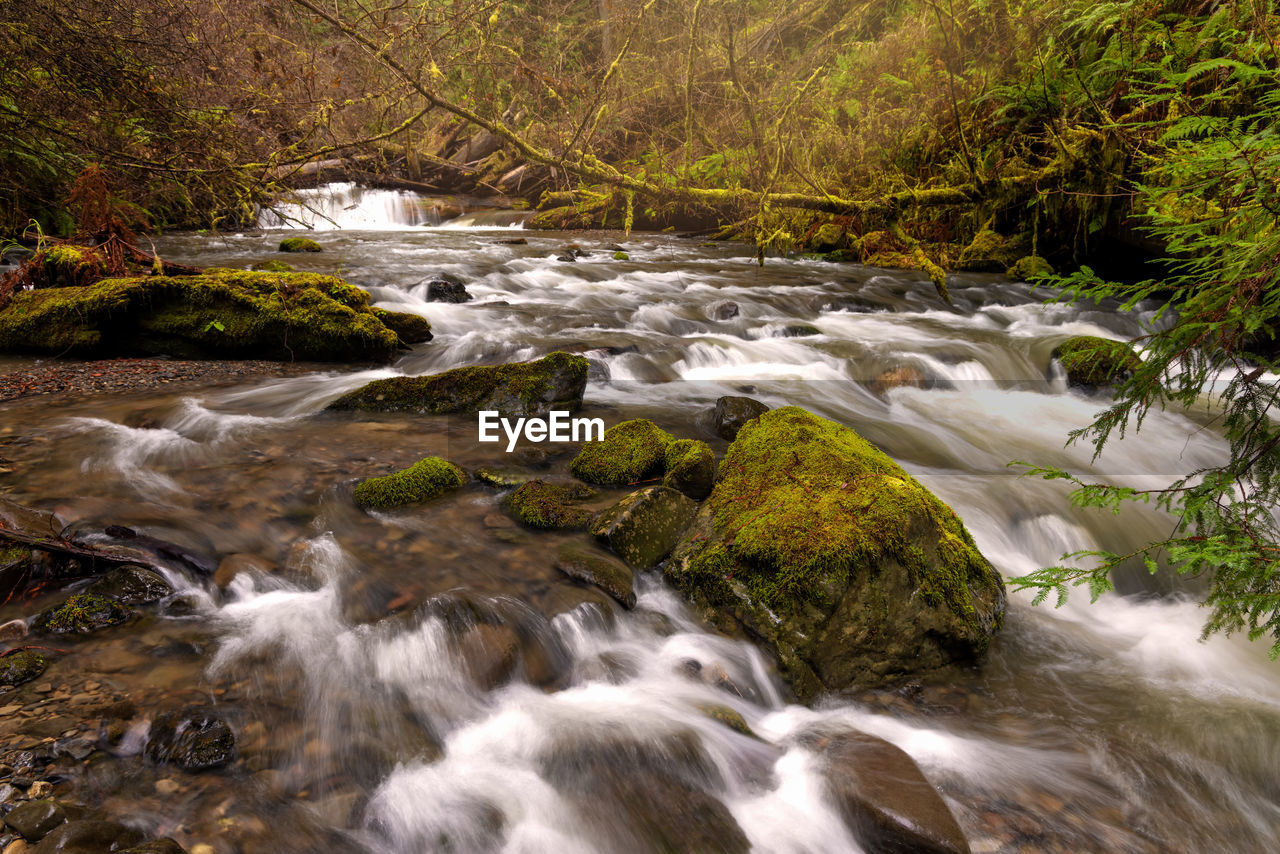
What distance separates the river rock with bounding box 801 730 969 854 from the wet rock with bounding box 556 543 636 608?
1224mm

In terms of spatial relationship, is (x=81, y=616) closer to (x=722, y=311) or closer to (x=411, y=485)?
(x=411, y=485)

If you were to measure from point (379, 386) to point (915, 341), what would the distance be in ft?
22.7

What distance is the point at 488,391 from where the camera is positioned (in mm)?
5656

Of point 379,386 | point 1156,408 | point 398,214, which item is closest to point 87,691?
point 379,386

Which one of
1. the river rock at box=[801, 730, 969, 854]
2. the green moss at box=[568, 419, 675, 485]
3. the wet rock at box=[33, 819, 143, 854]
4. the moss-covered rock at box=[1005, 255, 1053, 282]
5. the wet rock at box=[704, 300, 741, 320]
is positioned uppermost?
the moss-covered rock at box=[1005, 255, 1053, 282]

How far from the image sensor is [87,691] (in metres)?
2.36

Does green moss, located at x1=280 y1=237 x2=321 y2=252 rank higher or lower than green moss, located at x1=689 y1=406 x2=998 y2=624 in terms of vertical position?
higher

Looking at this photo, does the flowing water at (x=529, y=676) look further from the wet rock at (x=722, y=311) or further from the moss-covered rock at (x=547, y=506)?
the wet rock at (x=722, y=311)

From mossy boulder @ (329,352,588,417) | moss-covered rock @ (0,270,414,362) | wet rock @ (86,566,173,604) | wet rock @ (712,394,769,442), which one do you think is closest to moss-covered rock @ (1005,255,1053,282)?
wet rock @ (712,394,769,442)

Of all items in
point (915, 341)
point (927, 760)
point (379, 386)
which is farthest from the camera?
point (915, 341)

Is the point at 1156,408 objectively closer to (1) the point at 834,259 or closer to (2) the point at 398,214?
(1) the point at 834,259

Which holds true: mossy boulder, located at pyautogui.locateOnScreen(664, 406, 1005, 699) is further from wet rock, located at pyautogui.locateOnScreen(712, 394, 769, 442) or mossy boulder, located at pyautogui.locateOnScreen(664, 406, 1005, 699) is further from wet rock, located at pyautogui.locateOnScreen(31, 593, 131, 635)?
wet rock, located at pyautogui.locateOnScreen(31, 593, 131, 635)

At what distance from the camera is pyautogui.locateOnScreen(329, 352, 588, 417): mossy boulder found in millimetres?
5543

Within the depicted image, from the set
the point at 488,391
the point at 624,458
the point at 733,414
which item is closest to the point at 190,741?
the point at 624,458
